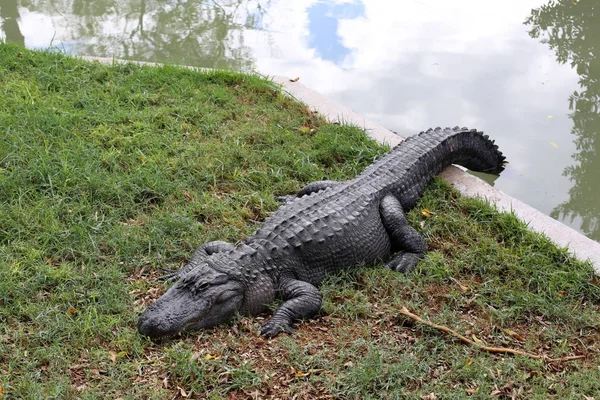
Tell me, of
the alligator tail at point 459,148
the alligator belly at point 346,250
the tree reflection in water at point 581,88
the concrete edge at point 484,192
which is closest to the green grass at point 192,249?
the alligator belly at point 346,250

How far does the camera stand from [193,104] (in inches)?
274

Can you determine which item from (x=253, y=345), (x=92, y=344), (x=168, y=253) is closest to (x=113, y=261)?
(x=168, y=253)

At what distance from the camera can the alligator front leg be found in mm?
4008

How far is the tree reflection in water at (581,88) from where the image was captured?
20.6ft

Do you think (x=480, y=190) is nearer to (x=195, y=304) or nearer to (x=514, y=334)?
(x=514, y=334)

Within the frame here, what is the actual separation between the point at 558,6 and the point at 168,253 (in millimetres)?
10239

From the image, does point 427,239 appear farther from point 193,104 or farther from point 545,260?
point 193,104

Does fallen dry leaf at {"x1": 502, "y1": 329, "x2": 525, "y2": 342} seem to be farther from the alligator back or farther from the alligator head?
the alligator head

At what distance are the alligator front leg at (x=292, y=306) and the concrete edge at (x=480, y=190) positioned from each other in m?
2.24

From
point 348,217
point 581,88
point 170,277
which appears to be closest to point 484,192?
point 348,217

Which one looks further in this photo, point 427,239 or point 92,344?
point 427,239

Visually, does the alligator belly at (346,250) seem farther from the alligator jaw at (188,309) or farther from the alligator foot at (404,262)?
the alligator jaw at (188,309)

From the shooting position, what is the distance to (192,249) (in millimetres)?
4770

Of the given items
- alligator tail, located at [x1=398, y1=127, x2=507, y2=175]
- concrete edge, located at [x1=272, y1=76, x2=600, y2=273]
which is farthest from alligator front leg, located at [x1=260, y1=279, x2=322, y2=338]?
concrete edge, located at [x1=272, y1=76, x2=600, y2=273]
